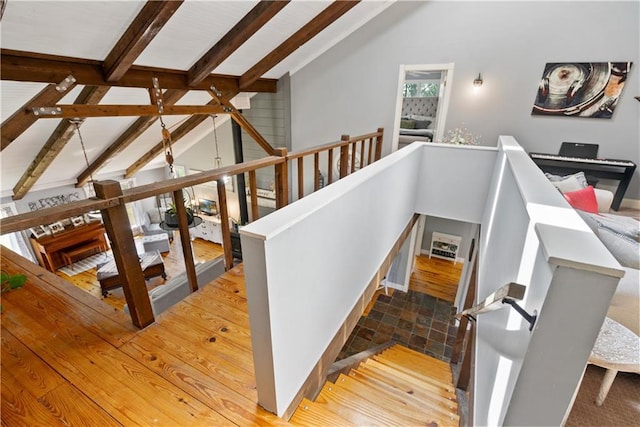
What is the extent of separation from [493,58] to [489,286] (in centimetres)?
365

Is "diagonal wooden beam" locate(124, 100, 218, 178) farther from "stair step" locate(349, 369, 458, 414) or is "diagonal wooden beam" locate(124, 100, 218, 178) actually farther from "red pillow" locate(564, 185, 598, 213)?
"red pillow" locate(564, 185, 598, 213)

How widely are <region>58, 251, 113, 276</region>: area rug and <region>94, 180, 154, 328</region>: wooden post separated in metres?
6.67

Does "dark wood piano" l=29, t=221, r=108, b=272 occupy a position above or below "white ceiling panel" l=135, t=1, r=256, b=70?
below

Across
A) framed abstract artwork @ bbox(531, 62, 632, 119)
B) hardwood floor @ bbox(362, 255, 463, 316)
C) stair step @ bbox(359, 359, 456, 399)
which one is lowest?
hardwood floor @ bbox(362, 255, 463, 316)

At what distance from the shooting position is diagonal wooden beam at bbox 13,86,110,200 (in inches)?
133

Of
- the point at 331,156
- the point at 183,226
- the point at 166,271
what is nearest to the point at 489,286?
the point at 331,156

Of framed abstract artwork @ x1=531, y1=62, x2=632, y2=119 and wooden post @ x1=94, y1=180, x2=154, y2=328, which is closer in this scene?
wooden post @ x1=94, y1=180, x2=154, y2=328

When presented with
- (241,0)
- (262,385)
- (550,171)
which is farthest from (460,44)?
(262,385)

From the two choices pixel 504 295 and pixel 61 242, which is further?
pixel 61 242

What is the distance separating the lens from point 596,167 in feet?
12.3

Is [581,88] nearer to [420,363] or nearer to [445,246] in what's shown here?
[445,246]

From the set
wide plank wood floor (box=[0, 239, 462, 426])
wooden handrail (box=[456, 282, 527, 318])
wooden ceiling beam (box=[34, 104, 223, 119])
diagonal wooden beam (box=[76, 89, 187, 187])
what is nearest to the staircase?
wide plank wood floor (box=[0, 239, 462, 426])

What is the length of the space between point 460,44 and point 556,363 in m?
4.73

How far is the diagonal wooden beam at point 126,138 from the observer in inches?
169
